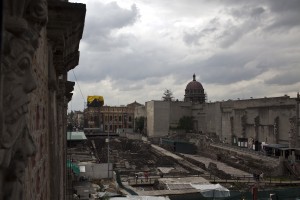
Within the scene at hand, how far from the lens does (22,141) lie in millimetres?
2076

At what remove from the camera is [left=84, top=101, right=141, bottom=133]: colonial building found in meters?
79.7

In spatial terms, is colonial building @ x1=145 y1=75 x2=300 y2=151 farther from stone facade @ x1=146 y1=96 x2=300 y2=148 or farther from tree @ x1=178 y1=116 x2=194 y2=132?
tree @ x1=178 y1=116 x2=194 y2=132

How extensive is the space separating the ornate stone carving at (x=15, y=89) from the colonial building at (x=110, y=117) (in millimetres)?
74649

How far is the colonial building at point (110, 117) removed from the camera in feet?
261

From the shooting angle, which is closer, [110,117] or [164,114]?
[164,114]

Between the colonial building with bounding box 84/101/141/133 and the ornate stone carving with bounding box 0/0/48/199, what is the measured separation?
245 feet

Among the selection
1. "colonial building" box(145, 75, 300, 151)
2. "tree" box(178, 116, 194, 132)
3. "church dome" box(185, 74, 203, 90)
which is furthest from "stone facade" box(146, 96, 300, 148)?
"church dome" box(185, 74, 203, 90)

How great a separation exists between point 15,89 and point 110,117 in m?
79.7

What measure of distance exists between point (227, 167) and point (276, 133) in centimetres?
912

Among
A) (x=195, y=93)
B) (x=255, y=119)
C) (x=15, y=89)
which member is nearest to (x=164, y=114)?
(x=195, y=93)

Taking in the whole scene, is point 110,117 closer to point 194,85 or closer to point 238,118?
point 194,85

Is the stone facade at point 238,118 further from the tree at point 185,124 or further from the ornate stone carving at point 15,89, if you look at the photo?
the ornate stone carving at point 15,89

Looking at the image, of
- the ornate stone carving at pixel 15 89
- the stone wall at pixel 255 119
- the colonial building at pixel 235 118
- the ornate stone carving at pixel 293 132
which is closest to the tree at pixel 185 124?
the colonial building at pixel 235 118

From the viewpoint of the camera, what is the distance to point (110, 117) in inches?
3194
